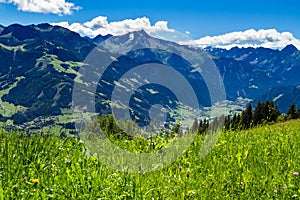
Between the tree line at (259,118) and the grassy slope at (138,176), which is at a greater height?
the tree line at (259,118)

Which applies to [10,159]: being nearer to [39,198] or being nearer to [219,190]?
[39,198]

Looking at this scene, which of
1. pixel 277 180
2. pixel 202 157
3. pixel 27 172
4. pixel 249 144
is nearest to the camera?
pixel 27 172

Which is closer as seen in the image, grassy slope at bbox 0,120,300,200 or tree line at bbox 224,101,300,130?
grassy slope at bbox 0,120,300,200

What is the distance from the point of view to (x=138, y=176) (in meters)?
5.52

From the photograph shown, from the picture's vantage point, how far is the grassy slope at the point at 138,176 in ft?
15.1

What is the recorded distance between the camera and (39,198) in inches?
160

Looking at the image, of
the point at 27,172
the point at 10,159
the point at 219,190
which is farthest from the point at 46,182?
the point at 219,190

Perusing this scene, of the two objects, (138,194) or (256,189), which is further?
(256,189)

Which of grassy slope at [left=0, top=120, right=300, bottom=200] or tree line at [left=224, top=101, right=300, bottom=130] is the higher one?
tree line at [left=224, top=101, right=300, bottom=130]

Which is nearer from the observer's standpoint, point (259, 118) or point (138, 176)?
point (138, 176)

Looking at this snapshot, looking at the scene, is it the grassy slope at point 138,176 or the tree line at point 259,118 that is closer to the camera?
the grassy slope at point 138,176

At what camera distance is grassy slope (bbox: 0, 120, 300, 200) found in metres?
4.60

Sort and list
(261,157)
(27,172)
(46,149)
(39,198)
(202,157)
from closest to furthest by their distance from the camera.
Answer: (39,198), (27,172), (46,149), (261,157), (202,157)

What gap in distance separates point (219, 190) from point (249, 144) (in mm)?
3422
